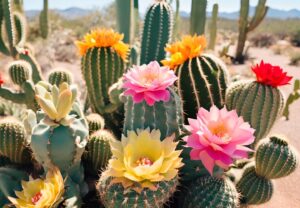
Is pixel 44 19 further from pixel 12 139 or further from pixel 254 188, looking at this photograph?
pixel 254 188

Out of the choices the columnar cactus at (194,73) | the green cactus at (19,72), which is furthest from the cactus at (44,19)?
the columnar cactus at (194,73)

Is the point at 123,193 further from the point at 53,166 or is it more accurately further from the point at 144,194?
the point at 53,166

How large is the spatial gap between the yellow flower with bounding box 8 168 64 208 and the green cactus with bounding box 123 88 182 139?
0.45 meters

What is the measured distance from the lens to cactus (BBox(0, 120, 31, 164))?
7.23ft

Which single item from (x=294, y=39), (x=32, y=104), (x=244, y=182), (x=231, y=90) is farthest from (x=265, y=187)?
(x=294, y=39)

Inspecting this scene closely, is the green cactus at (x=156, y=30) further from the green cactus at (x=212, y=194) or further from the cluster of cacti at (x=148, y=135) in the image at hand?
the green cactus at (x=212, y=194)

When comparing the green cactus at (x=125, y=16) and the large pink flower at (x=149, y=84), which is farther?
the green cactus at (x=125, y=16)

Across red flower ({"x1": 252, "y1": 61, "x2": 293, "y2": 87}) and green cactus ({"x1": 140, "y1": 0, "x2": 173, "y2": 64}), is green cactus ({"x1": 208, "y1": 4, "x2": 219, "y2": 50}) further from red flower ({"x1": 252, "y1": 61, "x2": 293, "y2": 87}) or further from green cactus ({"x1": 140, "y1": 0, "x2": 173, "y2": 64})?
red flower ({"x1": 252, "y1": 61, "x2": 293, "y2": 87})

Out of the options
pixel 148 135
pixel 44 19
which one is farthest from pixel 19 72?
pixel 44 19

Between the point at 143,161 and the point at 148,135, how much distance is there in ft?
0.42

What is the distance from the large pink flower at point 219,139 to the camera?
1.59m

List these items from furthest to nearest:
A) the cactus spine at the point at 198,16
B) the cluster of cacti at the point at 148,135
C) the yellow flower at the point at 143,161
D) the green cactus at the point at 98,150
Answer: the cactus spine at the point at 198,16
the green cactus at the point at 98,150
the cluster of cacti at the point at 148,135
the yellow flower at the point at 143,161

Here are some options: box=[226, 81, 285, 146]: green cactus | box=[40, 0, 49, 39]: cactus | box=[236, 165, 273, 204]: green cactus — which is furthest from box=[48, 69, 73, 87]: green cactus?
box=[40, 0, 49, 39]: cactus

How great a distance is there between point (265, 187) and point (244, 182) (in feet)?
0.40
